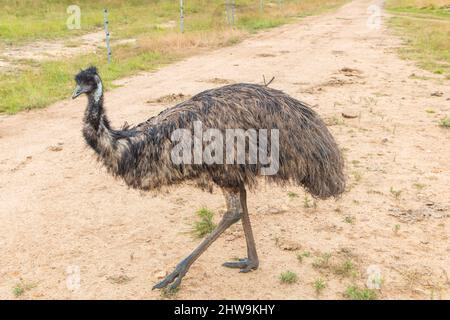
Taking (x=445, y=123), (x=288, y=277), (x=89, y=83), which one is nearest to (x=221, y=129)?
(x=89, y=83)

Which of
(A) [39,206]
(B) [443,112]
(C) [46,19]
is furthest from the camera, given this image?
(C) [46,19]

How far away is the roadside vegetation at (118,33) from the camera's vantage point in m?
10.9

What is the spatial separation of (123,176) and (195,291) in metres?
1.06

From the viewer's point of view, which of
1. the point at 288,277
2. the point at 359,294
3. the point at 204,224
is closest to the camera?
the point at 359,294

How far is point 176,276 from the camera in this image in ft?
13.0

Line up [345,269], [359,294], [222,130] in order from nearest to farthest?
[222,130]
[359,294]
[345,269]

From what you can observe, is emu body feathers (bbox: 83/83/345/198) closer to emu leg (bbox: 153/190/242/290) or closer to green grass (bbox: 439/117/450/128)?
emu leg (bbox: 153/190/242/290)

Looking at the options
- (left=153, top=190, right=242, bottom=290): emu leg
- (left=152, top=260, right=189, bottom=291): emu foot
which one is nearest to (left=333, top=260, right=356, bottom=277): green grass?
(left=153, top=190, right=242, bottom=290): emu leg

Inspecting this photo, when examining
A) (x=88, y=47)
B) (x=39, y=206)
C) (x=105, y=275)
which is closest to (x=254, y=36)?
(x=88, y=47)

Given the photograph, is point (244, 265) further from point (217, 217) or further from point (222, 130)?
point (222, 130)

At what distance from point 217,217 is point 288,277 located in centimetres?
128

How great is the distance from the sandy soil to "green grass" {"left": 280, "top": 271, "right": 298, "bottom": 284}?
1.9 inches

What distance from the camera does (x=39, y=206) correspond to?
5.39m
